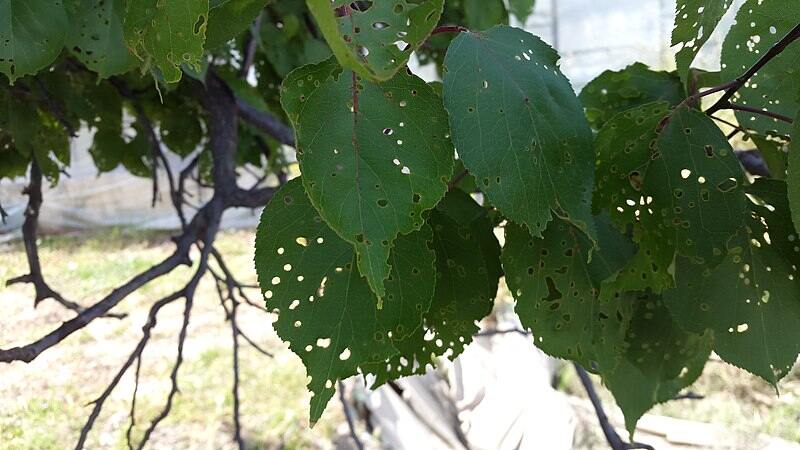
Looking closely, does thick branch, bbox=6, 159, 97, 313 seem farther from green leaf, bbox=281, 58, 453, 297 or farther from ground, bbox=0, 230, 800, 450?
green leaf, bbox=281, 58, 453, 297

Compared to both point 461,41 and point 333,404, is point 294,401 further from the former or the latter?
point 461,41

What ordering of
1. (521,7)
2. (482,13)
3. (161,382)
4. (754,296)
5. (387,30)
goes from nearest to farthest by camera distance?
(387,30) → (754,296) → (521,7) → (482,13) → (161,382)

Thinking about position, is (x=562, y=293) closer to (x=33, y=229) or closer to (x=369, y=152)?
(x=369, y=152)

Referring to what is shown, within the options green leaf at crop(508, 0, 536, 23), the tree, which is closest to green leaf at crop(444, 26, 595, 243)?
the tree

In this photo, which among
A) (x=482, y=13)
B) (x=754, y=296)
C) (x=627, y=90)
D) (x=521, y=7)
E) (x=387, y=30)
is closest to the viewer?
(x=387, y=30)

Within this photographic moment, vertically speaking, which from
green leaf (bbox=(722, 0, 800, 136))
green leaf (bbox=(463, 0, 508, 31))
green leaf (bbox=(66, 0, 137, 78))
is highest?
green leaf (bbox=(463, 0, 508, 31))

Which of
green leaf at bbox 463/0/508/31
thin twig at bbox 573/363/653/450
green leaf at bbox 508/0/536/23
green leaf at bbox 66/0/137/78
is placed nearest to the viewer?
green leaf at bbox 66/0/137/78

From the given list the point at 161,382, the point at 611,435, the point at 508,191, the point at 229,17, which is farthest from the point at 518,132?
the point at 161,382

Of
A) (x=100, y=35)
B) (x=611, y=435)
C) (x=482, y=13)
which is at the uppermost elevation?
(x=482, y=13)

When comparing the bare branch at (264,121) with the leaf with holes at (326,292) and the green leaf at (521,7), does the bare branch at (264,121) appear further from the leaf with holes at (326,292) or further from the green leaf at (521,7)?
the leaf with holes at (326,292)
